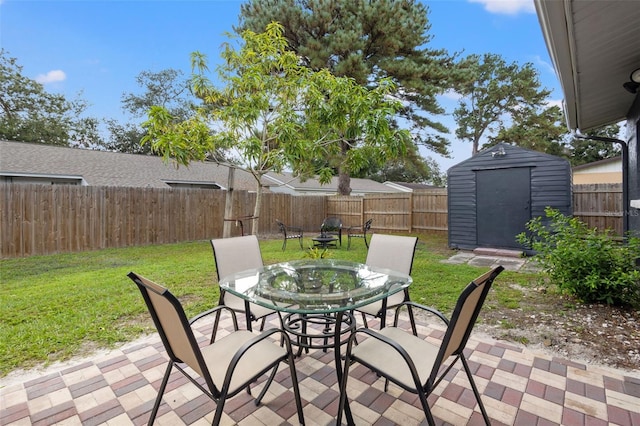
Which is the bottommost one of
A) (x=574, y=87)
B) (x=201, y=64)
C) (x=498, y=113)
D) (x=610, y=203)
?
(x=610, y=203)

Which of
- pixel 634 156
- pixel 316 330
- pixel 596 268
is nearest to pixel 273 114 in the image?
pixel 316 330

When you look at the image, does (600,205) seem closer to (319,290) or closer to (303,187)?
(319,290)

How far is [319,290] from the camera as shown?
2.19 meters

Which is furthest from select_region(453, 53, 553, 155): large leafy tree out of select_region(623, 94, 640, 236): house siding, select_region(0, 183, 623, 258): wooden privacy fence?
select_region(623, 94, 640, 236): house siding

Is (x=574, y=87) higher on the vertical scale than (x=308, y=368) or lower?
higher

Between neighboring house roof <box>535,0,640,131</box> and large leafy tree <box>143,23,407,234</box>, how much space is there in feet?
6.92

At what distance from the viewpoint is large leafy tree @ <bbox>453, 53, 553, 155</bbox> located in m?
16.6

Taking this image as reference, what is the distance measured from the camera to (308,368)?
231 cm

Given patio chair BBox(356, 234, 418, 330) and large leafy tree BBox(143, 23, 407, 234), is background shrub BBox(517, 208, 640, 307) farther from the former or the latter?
large leafy tree BBox(143, 23, 407, 234)

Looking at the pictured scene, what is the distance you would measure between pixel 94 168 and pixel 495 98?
20.1 metres

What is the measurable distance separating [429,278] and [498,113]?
1762 cm

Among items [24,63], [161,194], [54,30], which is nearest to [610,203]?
[161,194]

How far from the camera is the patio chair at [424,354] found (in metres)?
1.42

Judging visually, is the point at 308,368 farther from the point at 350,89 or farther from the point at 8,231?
the point at 8,231
